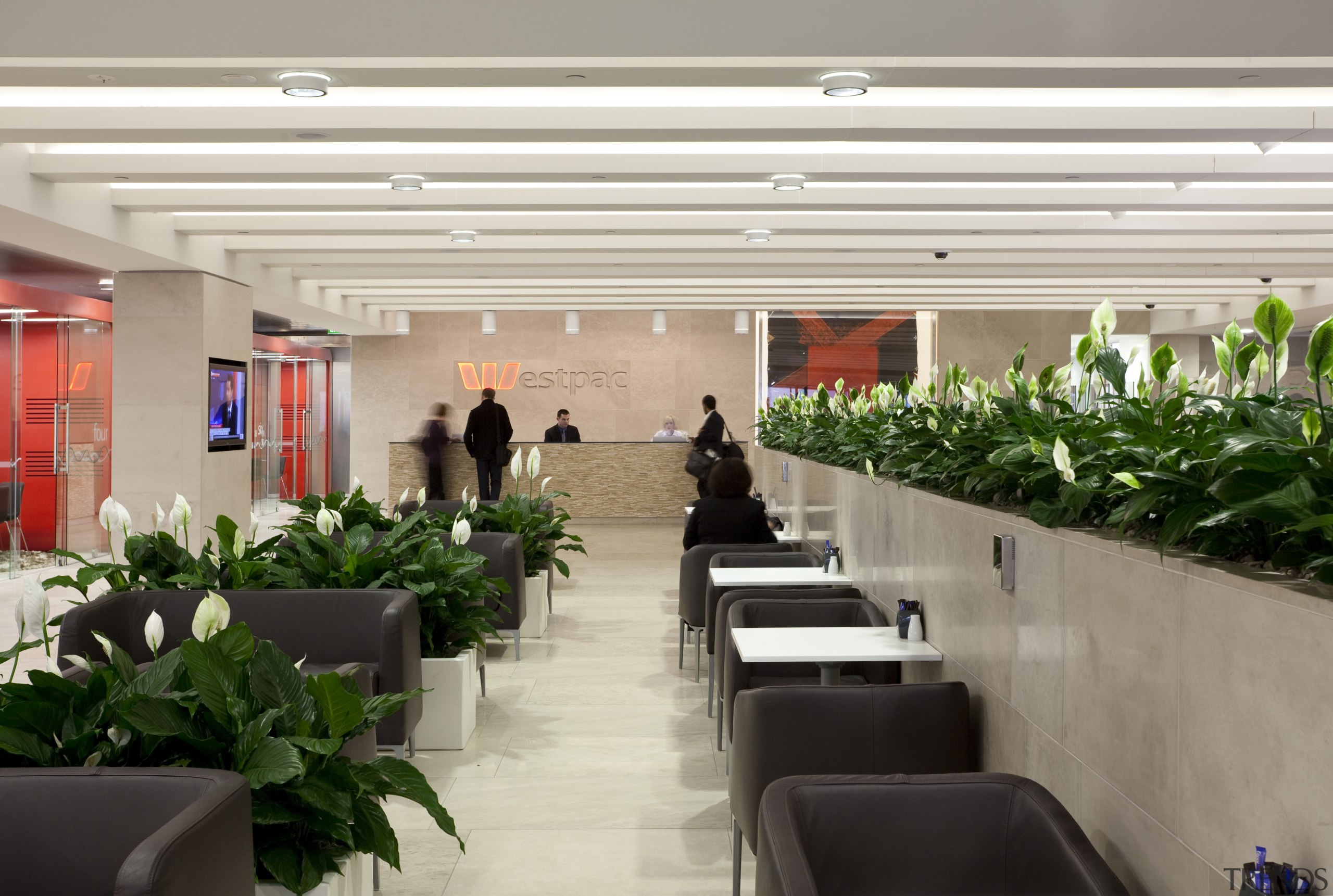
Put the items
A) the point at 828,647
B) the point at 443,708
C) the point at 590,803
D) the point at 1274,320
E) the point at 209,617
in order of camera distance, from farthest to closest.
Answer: the point at 443,708, the point at 590,803, the point at 828,647, the point at 209,617, the point at 1274,320

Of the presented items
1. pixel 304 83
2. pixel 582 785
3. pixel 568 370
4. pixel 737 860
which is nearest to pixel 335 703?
pixel 737 860

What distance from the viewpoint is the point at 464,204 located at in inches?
324

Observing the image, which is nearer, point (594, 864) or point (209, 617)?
point (209, 617)

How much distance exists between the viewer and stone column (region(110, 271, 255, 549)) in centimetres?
980

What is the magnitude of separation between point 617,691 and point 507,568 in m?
1.06

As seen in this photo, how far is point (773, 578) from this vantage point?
18.5 feet

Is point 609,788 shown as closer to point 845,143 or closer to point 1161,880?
point 1161,880

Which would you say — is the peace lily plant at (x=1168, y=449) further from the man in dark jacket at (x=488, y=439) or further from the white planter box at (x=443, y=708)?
the man in dark jacket at (x=488, y=439)

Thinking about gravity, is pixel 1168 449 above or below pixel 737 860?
above

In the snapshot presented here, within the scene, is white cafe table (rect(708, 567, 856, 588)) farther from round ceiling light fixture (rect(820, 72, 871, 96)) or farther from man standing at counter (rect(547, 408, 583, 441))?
man standing at counter (rect(547, 408, 583, 441))

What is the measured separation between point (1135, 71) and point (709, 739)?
353 centimetres

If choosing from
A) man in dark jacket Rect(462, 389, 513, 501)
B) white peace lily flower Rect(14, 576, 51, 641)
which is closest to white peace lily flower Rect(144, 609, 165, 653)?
white peace lily flower Rect(14, 576, 51, 641)

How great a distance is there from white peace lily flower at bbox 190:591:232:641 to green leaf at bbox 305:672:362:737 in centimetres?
26

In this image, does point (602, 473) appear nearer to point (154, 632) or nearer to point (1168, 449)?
point (154, 632)
